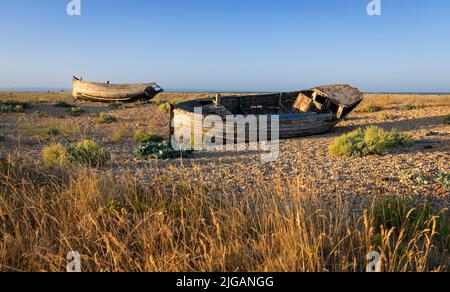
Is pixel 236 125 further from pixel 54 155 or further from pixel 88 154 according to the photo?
pixel 54 155

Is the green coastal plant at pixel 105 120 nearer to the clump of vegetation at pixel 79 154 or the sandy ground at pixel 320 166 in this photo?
the sandy ground at pixel 320 166

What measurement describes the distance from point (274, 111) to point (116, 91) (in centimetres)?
2402

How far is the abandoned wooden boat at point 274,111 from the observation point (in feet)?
43.1

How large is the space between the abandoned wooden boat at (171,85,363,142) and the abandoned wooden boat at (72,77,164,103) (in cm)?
2106

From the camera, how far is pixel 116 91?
3644 cm

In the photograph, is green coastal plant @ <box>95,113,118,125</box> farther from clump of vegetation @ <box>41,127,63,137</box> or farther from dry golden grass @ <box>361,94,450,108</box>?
dry golden grass @ <box>361,94,450,108</box>

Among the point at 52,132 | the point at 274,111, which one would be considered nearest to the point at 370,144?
the point at 274,111

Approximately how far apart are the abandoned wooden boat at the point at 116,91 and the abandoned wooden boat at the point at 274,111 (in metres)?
21.1

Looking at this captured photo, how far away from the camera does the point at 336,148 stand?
34.7 ft

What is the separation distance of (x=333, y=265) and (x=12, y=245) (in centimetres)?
397

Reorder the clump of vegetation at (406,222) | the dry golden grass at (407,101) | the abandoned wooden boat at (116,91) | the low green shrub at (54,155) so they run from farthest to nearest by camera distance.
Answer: the abandoned wooden boat at (116,91)
the dry golden grass at (407,101)
the low green shrub at (54,155)
the clump of vegetation at (406,222)

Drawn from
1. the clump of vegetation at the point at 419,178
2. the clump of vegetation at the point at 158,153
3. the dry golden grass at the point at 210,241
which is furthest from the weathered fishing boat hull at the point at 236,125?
the dry golden grass at the point at 210,241

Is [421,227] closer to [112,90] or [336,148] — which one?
[336,148]
